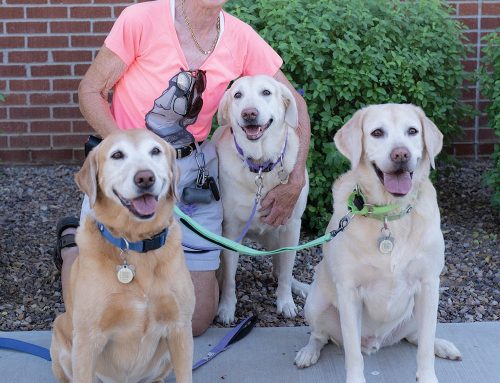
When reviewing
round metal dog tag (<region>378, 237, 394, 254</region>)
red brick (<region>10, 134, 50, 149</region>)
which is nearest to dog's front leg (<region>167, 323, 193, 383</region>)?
round metal dog tag (<region>378, 237, 394, 254</region>)

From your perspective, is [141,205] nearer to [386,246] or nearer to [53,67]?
[386,246]

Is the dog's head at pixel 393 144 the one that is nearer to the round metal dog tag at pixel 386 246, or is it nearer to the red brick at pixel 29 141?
the round metal dog tag at pixel 386 246

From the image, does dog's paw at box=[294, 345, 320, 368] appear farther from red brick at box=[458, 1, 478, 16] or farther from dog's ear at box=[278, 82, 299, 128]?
red brick at box=[458, 1, 478, 16]

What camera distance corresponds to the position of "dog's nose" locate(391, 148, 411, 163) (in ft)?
10.8

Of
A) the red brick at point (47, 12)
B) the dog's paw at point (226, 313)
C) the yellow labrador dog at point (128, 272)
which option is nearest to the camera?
the yellow labrador dog at point (128, 272)

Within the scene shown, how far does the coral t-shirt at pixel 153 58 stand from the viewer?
14.0ft

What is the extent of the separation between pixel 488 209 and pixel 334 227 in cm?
267

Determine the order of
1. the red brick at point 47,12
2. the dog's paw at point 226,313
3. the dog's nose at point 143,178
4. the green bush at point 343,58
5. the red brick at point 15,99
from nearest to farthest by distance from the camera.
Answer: the dog's nose at point 143,178
the dog's paw at point 226,313
the green bush at point 343,58
the red brick at point 47,12
the red brick at point 15,99

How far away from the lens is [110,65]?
427 centimetres

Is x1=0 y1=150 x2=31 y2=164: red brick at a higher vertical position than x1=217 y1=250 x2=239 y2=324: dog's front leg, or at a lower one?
higher

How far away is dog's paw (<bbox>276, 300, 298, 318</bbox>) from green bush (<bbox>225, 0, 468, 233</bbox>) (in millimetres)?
964

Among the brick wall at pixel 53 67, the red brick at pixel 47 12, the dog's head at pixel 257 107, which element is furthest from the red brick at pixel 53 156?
the dog's head at pixel 257 107

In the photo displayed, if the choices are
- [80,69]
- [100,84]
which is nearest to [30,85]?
[80,69]

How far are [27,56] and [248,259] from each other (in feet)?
8.70
